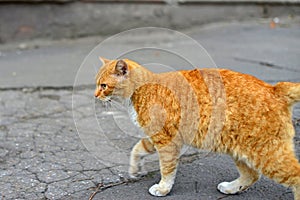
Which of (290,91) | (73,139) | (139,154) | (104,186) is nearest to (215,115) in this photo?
(290,91)

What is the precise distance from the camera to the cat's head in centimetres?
304

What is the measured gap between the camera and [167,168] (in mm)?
3135

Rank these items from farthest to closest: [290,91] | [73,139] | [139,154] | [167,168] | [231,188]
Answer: [73,139], [139,154], [231,188], [167,168], [290,91]

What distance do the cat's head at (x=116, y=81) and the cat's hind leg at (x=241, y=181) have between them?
0.91m

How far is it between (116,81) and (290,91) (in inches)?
43.3

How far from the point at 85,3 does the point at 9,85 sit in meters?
2.53

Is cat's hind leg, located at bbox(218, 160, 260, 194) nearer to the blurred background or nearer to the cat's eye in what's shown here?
the cat's eye

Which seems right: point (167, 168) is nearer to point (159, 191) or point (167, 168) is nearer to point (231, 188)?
point (159, 191)

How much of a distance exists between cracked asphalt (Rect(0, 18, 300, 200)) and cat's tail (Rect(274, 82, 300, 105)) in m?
0.74

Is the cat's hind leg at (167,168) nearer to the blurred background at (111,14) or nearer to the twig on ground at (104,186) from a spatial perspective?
the twig on ground at (104,186)

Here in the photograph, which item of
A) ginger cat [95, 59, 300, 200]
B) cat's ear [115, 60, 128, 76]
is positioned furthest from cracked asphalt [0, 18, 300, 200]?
cat's ear [115, 60, 128, 76]

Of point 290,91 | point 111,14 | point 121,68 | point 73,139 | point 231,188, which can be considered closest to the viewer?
point 290,91

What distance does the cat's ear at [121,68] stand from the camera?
3.00 m

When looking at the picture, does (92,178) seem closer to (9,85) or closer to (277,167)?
(277,167)
